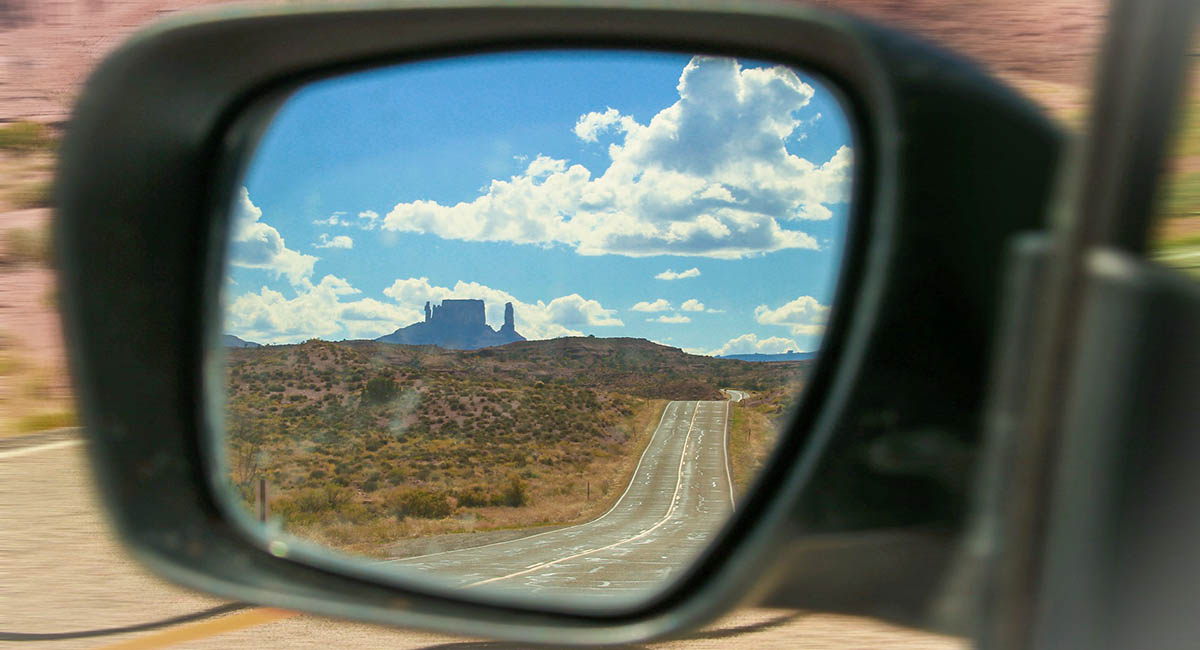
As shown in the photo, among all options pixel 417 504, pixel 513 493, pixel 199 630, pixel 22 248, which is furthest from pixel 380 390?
pixel 22 248

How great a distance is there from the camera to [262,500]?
1996 millimetres

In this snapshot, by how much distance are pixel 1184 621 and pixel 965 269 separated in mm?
465

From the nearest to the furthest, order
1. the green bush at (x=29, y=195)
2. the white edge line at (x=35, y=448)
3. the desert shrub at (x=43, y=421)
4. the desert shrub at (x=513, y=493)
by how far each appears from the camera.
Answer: the desert shrub at (x=513, y=493)
the white edge line at (x=35, y=448)
the desert shrub at (x=43, y=421)
the green bush at (x=29, y=195)

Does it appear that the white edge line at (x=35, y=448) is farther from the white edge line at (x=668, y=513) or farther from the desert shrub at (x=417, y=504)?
the white edge line at (x=668, y=513)

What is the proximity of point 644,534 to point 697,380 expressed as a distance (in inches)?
10.3

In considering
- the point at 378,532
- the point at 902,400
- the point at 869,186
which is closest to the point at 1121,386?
the point at 902,400

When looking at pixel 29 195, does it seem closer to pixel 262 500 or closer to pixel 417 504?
pixel 262 500

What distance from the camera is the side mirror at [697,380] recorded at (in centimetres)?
122

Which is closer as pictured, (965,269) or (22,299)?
(965,269)

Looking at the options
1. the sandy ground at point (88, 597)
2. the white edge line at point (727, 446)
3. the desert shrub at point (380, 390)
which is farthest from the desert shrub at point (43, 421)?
the white edge line at point (727, 446)

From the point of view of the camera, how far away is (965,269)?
1.22 m

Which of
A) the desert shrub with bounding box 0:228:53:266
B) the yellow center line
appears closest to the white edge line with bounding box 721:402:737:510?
the yellow center line

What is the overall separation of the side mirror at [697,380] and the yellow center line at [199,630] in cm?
287

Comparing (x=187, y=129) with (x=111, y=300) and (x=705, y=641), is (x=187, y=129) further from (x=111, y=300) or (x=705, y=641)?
(x=705, y=641)
